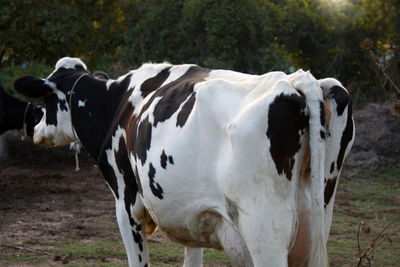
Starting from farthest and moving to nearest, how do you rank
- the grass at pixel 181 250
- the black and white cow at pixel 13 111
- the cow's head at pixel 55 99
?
1. the black and white cow at pixel 13 111
2. the grass at pixel 181 250
3. the cow's head at pixel 55 99

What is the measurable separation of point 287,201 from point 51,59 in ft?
35.8

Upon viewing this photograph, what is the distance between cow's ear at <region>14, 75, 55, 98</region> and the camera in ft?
18.5

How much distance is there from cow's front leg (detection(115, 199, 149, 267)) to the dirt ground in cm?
246

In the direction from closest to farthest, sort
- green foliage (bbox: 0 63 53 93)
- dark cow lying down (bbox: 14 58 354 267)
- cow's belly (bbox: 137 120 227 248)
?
dark cow lying down (bbox: 14 58 354 267) → cow's belly (bbox: 137 120 227 248) → green foliage (bbox: 0 63 53 93)

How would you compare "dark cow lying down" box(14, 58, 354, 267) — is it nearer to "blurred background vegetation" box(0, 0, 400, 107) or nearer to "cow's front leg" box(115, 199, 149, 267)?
"cow's front leg" box(115, 199, 149, 267)

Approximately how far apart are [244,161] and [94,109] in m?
2.36

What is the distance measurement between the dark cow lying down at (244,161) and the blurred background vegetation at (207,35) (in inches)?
316

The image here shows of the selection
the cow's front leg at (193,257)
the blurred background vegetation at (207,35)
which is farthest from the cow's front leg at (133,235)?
the blurred background vegetation at (207,35)

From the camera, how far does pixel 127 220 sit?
4.65m

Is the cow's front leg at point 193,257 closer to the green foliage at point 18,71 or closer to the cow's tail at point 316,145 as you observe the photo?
the cow's tail at point 316,145

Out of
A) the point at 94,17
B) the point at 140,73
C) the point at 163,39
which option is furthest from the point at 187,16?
the point at 140,73

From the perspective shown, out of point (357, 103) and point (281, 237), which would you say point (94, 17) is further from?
point (281, 237)

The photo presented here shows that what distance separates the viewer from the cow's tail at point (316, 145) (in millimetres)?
3227

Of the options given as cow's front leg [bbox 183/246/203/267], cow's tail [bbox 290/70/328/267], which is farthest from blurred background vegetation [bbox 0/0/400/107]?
cow's tail [bbox 290/70/328/267]
